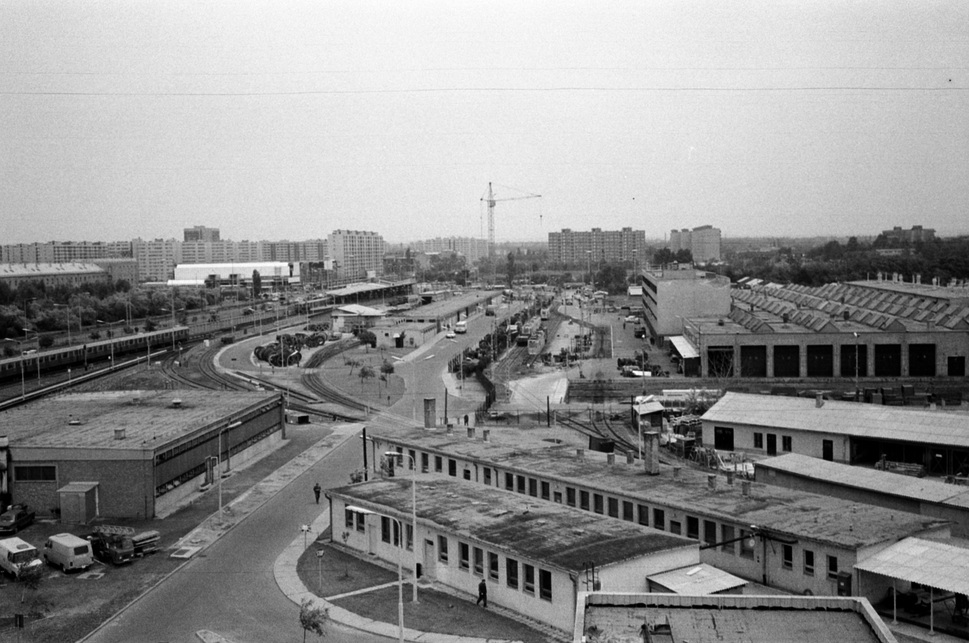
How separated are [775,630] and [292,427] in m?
22.9

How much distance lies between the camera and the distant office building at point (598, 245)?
610 ft

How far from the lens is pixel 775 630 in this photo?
27.5ft

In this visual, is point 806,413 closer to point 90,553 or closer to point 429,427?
point 429,427

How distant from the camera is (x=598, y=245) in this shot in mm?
188000

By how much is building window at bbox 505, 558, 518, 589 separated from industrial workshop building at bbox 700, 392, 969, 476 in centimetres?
1038

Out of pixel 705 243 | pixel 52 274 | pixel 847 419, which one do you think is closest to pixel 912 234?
pixel 705 243

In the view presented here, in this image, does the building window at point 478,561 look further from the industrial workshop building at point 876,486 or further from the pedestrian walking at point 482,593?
the industrial workshop building at point 876,486

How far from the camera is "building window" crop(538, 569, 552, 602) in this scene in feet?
40.9

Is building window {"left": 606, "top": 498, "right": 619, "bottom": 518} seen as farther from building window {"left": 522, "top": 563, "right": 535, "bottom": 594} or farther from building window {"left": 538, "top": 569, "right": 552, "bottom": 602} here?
building window {"left": 538, "top": 569, "right": 552, "bottom": 602}

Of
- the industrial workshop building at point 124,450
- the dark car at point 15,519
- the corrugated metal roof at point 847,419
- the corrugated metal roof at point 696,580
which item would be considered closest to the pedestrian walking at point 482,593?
the corrugated metal roof at point 696,580

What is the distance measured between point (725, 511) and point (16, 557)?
10.7 metres

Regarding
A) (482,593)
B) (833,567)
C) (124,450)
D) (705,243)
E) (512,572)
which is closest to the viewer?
(833,567)

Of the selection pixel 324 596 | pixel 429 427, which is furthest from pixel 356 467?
pixel 324 596

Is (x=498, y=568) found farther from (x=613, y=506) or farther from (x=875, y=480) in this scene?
(x=875, y=480)
